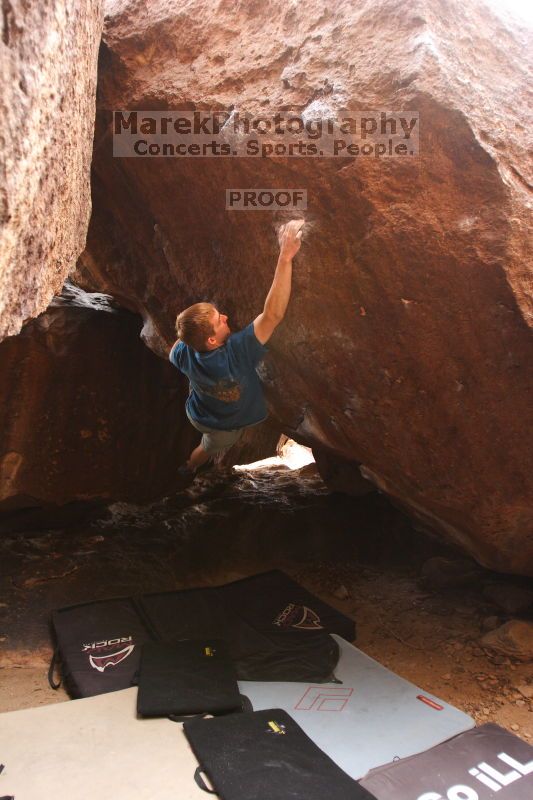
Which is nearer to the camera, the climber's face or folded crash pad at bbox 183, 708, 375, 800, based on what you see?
folded crash pad at bbox 183, 708, 375, 800

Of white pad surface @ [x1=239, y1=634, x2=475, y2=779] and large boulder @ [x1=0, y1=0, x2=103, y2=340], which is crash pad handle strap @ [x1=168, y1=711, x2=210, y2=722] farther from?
large boulder @ [x1=0, y1=0, x2=103, y2=340]

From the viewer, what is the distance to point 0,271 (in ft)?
4.34

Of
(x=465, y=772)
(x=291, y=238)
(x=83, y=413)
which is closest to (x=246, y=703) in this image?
(x=465, y=772)

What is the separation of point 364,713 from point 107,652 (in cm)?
125

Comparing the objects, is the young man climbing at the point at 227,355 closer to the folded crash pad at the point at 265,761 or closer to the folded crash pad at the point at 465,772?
the folded crash pad at the point at 265,761

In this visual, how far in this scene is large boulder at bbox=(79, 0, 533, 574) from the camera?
2.11 meters

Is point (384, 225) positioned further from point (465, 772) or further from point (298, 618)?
point (298, 618)

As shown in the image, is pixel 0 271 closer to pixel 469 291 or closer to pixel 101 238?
pixel 469 291

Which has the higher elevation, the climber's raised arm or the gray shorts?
the climber's raised arm

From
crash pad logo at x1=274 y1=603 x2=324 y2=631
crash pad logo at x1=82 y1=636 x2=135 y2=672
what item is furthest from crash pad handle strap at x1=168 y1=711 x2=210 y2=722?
crash pad logo at x1=274 y1=603 x2=324 y2=631

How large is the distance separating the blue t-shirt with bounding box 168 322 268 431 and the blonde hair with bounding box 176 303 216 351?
88mm

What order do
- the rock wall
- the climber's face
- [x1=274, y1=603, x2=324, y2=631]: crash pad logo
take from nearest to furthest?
the climber's face
[x1=274, y1=603, x2=324, y2=631]: crash pad logo
the rock wall

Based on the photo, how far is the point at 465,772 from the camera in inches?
85.6

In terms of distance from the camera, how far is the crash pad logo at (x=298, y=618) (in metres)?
3.24
